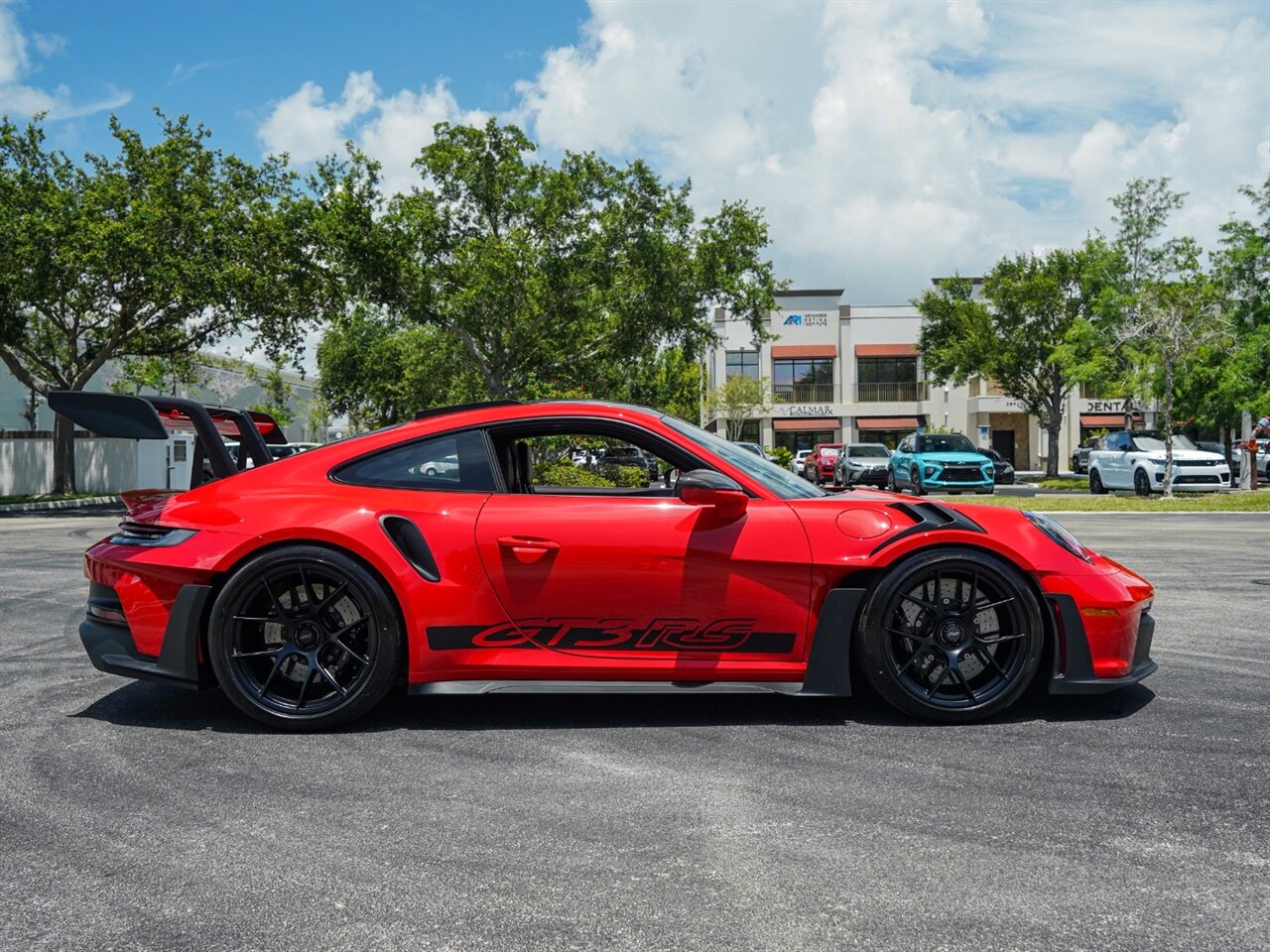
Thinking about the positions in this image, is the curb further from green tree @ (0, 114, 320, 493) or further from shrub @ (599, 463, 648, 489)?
shrub @ (599, 463, 648, 489)

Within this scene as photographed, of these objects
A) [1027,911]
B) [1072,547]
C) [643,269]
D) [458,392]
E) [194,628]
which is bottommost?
[1027,911]

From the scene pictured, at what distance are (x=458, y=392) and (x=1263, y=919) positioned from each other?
1476 inches

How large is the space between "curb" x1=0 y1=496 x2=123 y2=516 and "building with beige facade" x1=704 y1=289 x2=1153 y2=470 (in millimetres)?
43357

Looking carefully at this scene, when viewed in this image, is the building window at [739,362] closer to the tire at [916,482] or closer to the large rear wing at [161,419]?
the tire at [916,482]

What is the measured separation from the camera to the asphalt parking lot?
2592 millimetres

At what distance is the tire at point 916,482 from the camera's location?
26202 mm

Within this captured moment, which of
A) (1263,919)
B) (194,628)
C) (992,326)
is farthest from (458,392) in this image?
(1263,919)

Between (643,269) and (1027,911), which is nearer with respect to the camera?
(1027,911)

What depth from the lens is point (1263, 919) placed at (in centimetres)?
258

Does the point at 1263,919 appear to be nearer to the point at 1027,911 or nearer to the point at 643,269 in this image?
the point at 1027,911

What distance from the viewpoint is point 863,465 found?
3225 cm

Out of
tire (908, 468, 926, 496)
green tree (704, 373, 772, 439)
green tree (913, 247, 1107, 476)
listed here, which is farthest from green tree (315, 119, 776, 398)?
green tree (704, 373, 772, 439)

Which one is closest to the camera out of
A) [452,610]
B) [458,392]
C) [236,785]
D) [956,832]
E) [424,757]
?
[956,832]

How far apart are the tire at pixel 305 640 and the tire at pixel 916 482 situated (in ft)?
74.2
